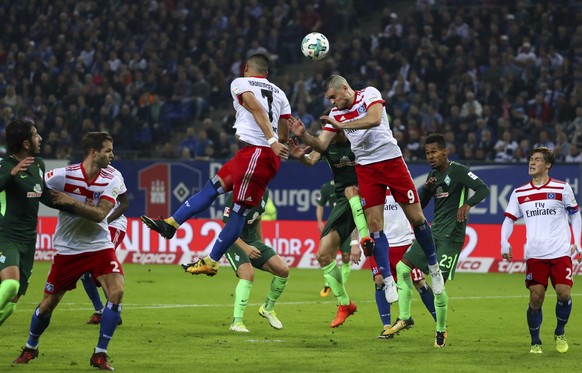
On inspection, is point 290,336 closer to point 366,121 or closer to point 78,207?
point 366,121

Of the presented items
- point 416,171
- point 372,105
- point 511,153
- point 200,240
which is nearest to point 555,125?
point 511,153

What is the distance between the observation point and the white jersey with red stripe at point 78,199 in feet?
34.0

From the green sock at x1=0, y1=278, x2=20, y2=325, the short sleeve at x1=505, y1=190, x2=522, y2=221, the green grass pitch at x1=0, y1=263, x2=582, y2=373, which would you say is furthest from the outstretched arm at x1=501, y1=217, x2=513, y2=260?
the green sock at x1=0, y1=278, x2=20, y2=325

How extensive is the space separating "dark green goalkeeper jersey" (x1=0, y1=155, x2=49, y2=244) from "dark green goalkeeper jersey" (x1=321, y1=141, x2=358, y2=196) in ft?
14.2

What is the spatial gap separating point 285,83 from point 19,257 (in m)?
20.4

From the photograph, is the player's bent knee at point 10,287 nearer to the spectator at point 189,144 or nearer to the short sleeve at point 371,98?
the short sleeve at point 371,98

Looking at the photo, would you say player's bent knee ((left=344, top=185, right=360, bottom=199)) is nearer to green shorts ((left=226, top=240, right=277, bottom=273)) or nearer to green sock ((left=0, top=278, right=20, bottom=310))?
green shorts ((left=226, top=240, right=277, bottom=273))

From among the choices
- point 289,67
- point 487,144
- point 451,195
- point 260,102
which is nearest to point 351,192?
point 451,195

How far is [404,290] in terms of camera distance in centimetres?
1315

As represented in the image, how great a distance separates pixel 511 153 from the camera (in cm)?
2544

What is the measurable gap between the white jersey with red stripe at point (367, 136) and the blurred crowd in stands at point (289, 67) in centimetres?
1315

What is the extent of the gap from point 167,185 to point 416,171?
6.30m

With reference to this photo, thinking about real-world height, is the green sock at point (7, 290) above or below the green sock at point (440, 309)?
above

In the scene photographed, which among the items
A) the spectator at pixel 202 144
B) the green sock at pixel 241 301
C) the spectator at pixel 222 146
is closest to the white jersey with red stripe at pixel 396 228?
the green sock at pixel 241 301
